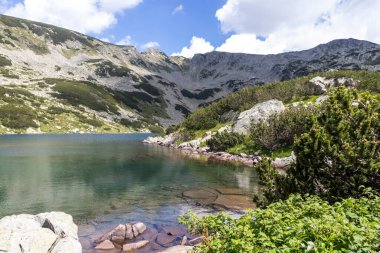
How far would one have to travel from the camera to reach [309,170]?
23.7m

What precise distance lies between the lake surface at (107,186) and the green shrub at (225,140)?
21.2m

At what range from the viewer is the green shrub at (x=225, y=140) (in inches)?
3777

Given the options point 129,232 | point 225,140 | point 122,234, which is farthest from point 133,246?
point 225,140

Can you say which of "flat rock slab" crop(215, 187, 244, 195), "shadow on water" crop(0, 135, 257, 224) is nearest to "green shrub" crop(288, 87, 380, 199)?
"shadow on water" crop(0, 135, 257, 224)

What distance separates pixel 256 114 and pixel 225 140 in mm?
14521

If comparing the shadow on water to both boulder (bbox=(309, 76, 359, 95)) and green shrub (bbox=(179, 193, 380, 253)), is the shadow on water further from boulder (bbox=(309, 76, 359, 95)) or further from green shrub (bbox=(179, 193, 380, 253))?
boulder (bbox=(309, 76, 359, 95))

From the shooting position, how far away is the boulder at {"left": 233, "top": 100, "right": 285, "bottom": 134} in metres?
101

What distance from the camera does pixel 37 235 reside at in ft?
69.6

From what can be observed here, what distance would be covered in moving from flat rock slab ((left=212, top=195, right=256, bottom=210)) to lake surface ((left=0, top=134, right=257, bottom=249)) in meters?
4.12

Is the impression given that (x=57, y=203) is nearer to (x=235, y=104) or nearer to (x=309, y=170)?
(x=309, y=170)

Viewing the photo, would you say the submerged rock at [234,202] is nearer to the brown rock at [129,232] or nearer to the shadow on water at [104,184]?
the shadow on water at [104,184]

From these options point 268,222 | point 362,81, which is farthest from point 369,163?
point 362,81

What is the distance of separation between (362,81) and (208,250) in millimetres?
119066

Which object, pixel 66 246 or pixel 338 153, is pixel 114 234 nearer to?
pixel 66 246
